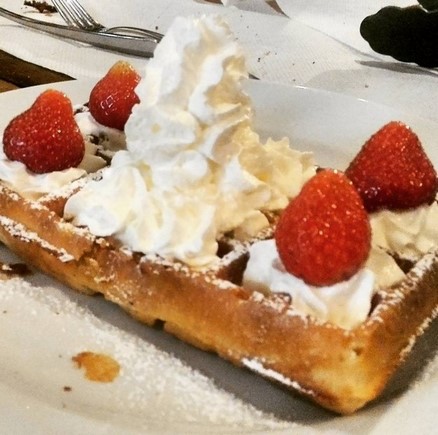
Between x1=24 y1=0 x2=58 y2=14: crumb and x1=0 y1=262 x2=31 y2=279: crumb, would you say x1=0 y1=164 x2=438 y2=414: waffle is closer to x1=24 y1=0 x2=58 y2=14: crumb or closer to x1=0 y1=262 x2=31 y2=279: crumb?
x1=0 y1=262 x2=31 y2=279: crumb

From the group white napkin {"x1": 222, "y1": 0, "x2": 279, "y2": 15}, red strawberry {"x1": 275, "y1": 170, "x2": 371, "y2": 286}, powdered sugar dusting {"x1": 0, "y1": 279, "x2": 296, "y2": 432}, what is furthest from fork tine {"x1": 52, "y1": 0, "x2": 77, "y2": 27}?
red strawberry {"x1": 275, "y1": 170, "x2": 371, "y2": 286}

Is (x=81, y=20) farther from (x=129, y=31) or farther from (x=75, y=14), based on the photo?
(x=129, y=31)

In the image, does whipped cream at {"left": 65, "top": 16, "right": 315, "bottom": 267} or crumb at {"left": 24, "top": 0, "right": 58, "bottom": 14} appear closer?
whipped cream at {"left": 65, "top": 16, "right": 315, "bottom": 267}

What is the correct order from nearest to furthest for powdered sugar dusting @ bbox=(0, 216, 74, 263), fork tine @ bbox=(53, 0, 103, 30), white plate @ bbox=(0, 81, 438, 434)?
white plate @ bbox=(0, 81, 438, 434)
powdered sugar dusting @ bbox=(0, 216, 74, 263)
fork tine @ bbox=(53, 0, 103, 30)

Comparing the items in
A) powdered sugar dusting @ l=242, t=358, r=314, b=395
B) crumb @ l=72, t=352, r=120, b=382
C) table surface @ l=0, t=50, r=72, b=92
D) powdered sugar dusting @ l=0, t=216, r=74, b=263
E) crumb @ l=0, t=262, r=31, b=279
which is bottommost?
crumb @ l=0, t=262, r=31, b=279

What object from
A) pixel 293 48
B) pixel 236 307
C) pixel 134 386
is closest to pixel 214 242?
pixel 236 307

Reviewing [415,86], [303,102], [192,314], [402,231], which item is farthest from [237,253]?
[415,86]

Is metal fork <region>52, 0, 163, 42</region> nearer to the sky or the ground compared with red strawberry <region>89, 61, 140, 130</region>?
nearer to the ground
